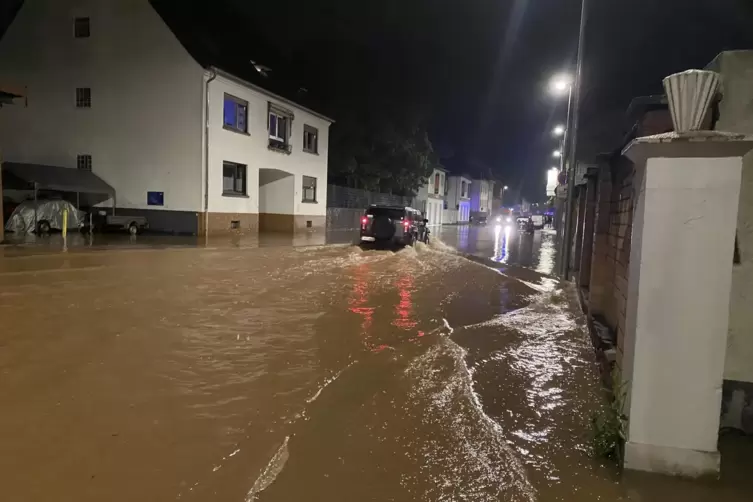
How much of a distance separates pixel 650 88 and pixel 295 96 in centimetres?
2169

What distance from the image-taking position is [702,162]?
3.56 meters

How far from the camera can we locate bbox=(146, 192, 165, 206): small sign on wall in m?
23.2

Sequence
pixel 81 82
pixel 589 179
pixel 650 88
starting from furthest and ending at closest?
pixel 81 82
pixel 650 88
pixel 589 179

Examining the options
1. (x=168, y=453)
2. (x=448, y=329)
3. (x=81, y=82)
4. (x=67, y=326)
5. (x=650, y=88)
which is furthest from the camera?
(x=81, y=82)

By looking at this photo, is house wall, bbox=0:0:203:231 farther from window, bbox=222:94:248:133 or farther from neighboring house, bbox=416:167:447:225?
neighboring house, bbox=416:167:447:225

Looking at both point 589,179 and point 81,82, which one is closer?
point 589,179

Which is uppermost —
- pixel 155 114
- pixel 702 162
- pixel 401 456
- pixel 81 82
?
pixel 81 82

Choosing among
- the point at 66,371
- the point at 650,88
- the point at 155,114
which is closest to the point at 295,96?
the point at 155,114

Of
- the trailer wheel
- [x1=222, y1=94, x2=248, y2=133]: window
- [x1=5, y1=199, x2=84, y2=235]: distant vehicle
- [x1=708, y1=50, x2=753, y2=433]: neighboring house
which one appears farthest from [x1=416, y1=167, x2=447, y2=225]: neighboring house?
[x1=708, y1=50, x2=753, y2=433]: neighboring house

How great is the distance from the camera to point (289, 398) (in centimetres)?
517

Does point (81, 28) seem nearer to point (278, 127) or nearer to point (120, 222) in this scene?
point (120, 222)

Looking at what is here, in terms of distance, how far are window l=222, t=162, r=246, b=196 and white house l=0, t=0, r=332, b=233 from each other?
51 millimetres

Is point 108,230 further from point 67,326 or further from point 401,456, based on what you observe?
point 401,456

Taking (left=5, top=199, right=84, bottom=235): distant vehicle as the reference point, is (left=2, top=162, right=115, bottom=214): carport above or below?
above
